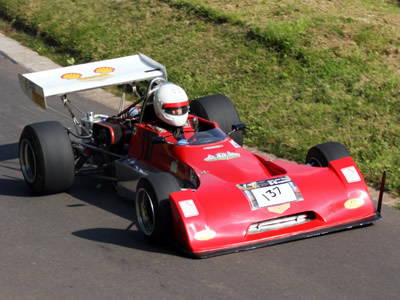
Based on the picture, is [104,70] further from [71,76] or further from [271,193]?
[271,193]

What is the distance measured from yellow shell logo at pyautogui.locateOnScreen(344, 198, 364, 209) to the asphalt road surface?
30 centimetres

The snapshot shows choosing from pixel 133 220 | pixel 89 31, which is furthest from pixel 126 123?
pixel 89 31

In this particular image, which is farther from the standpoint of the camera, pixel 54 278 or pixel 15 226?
pixel 15 226

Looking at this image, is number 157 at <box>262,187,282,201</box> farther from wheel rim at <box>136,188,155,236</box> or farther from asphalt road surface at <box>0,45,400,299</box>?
wheel rim at <box>136,188,155,236</box>

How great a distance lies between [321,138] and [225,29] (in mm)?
5532

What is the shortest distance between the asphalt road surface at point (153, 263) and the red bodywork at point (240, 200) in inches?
6.6

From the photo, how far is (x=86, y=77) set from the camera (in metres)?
10.4

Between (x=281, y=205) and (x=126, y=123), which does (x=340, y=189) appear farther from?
(x=126, y=123)

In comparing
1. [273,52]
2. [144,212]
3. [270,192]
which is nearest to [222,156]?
Result: [270,192]

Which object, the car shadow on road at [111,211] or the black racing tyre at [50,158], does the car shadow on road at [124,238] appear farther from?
the black racing tyre at [50,158]

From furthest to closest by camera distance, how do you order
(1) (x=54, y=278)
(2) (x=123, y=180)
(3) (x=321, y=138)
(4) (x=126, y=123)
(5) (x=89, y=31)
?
(5) (x=89, y=31)
(3) (x=321, y=138)
(4) (x=126, y=123)
(2) (x=123, y=180)
(1) (x=54, y=278)

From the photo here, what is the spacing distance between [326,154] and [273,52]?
254 inches

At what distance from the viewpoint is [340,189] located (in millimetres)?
8070

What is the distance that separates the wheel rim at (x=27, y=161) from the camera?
32.3ft
